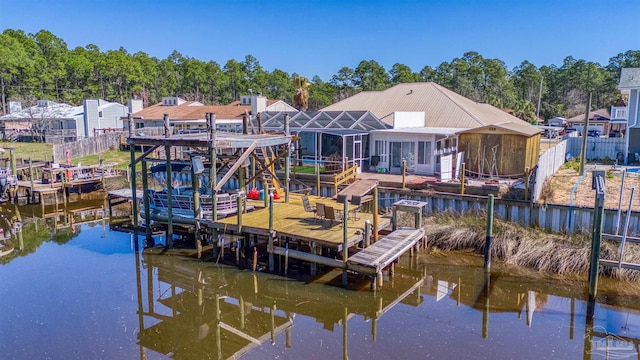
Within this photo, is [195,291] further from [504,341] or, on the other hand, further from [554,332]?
[554,332]

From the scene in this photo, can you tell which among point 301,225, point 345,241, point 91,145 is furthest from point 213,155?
point 91,145

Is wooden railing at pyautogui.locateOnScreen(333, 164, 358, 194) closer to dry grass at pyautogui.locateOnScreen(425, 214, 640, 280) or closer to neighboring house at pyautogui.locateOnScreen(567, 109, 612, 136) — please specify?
dry grass at pyautogui.locateOnScreen(425, 214, 640, 280)

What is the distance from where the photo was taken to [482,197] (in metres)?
17.4

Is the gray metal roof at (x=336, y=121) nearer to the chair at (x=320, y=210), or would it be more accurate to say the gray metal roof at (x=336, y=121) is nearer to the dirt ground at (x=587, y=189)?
the dirt ground at (x=587, y=189)

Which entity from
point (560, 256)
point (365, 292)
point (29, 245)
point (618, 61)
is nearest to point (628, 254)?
point (560, 256)

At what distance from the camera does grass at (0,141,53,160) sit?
3681cm


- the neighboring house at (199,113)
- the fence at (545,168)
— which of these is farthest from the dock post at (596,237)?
the neighboring house at (199,113)

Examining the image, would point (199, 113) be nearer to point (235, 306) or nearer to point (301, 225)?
point (301, 225)

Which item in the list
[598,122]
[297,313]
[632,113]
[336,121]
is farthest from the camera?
[598,122]

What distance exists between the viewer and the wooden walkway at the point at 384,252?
42.7ft

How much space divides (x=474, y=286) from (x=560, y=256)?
3.06 metres

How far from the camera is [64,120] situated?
160ft

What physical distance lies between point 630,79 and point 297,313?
2500 cm

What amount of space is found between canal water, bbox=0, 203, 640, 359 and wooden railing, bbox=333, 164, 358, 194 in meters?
4.93
